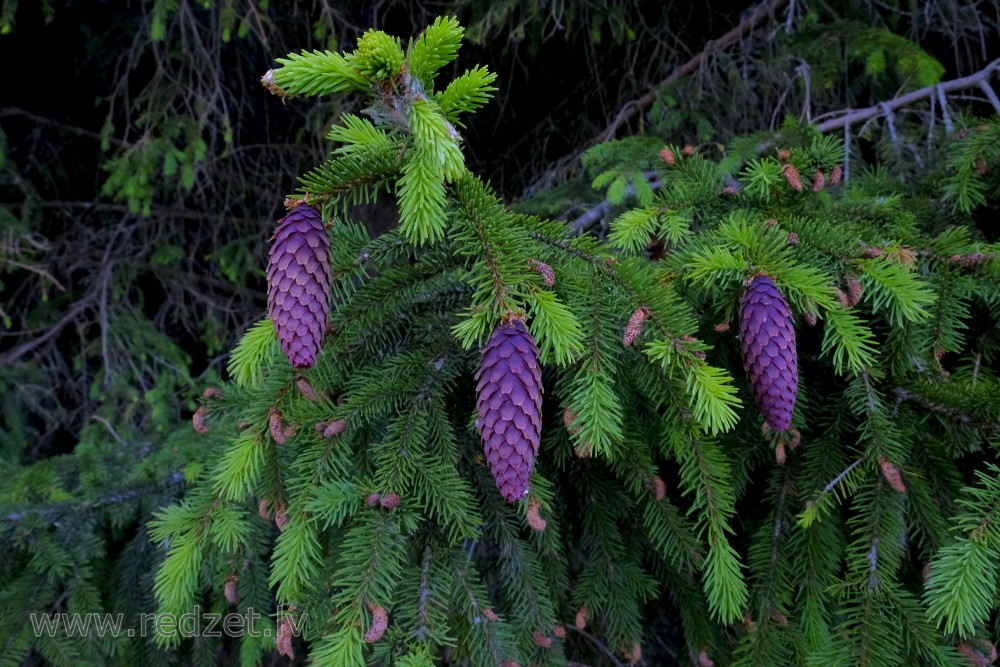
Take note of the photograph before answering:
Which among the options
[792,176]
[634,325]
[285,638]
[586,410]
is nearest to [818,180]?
[792,176]

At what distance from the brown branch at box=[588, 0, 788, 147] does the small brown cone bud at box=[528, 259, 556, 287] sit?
84.8 inches

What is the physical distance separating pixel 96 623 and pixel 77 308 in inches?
96.6

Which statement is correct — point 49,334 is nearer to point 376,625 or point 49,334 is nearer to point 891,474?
point 376,625

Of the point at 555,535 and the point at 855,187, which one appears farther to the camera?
the point at 855,187

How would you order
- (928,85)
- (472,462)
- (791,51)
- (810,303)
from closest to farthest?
(810,303) < (472,462) < (928,85) < (791,51)

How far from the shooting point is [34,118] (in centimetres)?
334

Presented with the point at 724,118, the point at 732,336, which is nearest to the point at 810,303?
the point at 732,336

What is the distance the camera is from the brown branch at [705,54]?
270cm

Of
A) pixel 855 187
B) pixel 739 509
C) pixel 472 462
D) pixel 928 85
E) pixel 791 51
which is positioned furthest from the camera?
pixel 791 51

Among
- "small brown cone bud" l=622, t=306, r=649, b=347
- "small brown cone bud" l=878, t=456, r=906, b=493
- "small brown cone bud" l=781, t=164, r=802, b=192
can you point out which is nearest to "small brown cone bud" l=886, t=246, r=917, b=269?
"small brown cone bud" l=781, t=164, r=802, b=192

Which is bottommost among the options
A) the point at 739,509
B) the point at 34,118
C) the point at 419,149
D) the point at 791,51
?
the point at 739,509

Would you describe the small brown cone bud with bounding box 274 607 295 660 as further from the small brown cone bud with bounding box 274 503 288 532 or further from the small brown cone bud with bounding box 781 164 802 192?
the small brown cone bud with bounding box 781 164 802 192

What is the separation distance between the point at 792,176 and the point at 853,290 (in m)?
0.29

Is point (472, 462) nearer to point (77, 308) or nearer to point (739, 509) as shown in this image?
point (739, 509)
